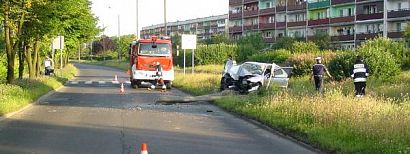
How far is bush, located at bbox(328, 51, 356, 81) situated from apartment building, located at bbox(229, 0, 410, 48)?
4571 centimetres

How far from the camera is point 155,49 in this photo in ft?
110

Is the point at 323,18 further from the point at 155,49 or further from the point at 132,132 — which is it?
the point at 132,132

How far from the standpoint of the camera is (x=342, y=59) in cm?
3034

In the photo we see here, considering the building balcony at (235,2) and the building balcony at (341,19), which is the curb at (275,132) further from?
the building balcony at (235,2)

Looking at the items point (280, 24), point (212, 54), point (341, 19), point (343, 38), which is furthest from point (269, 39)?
point (212, 54)

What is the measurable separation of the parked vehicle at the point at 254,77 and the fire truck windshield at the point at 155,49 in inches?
259

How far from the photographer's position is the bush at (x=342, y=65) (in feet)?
97.1

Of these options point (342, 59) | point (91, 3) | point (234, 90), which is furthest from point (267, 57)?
point (234, 90)

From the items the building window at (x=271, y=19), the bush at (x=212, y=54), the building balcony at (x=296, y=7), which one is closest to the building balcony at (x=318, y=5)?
the building balcony at (x=296, y=7)

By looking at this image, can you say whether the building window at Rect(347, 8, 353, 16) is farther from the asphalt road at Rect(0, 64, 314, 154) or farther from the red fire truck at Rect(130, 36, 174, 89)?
the asphalt road at Rect(0, 64, 314, 154)

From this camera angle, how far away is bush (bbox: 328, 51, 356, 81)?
29594mm

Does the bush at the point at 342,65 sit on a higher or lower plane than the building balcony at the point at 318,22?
lower

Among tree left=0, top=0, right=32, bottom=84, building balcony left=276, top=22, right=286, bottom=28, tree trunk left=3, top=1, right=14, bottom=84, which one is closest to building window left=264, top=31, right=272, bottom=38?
building balcony left=276, top=22, right=286, bottom=28

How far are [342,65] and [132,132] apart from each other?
18.9 m
